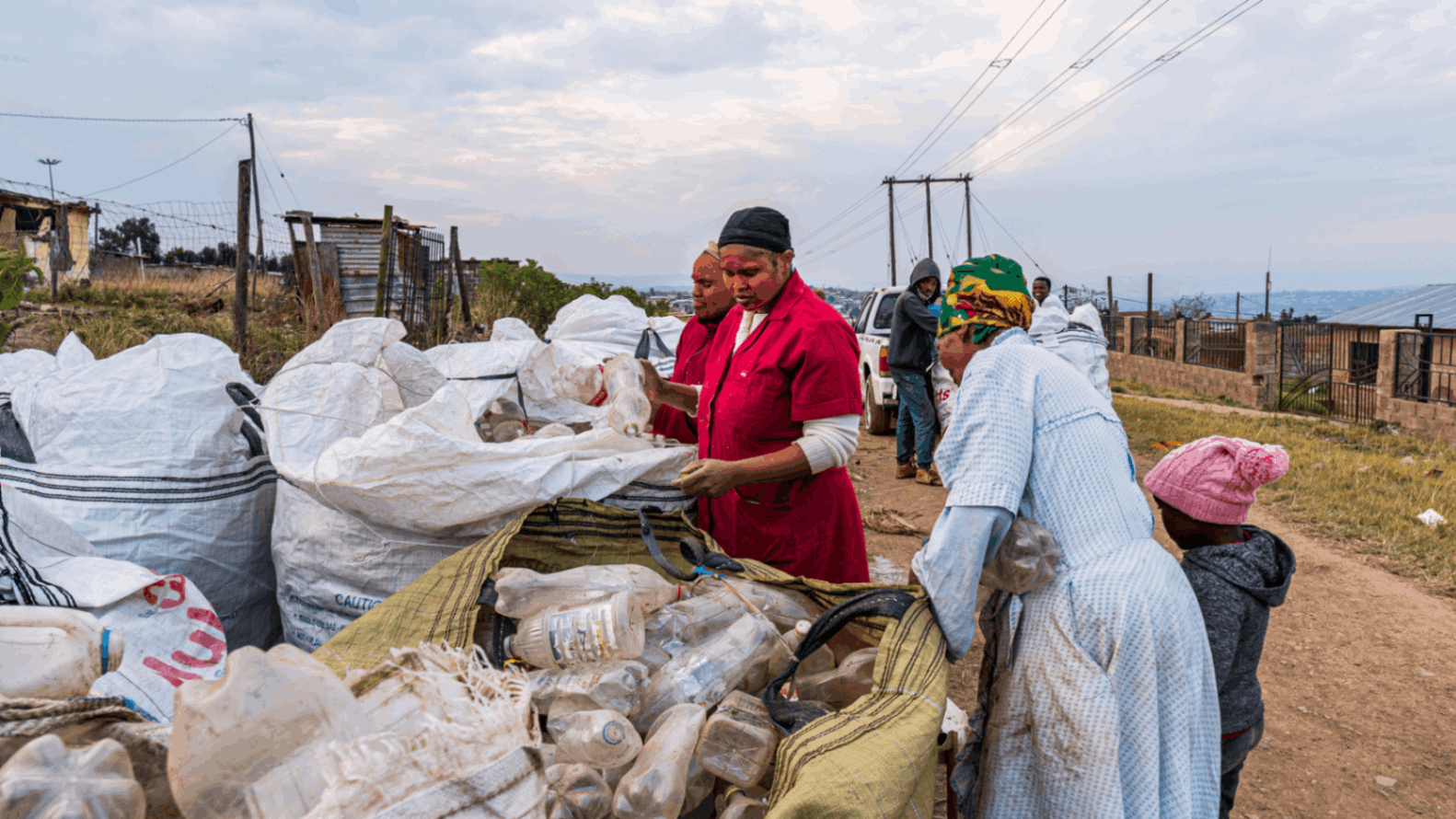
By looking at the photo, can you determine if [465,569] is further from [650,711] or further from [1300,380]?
[1300,380]

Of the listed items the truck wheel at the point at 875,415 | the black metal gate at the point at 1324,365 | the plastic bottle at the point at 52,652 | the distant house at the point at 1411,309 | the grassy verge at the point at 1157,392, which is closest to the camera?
the plastic bottle at the point at 52,652

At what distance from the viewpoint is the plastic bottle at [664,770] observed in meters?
1.29

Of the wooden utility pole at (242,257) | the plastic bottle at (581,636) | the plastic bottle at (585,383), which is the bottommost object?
the plastic bottle at (581,636)

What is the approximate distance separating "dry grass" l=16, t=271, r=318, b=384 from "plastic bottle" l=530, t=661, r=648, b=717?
4275 millimetres

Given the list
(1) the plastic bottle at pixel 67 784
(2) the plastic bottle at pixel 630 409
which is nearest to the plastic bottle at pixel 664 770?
(1) the plastic bottle at pixel 67 784

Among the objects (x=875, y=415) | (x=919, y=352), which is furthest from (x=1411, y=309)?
(x=919, y=352)

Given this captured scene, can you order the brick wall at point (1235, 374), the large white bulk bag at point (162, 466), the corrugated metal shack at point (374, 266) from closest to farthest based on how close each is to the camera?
1. the large white bulk bag at point (162, 466)
2. the corrugated metal shack at point (374, 266)
3. the brick wall at point (1235, 374)

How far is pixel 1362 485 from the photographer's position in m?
7.52

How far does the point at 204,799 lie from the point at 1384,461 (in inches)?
435

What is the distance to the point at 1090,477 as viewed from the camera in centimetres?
169

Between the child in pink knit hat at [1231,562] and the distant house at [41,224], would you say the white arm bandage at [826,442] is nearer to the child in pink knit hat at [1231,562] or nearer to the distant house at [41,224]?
the child in pink knit hat at [1231,562]

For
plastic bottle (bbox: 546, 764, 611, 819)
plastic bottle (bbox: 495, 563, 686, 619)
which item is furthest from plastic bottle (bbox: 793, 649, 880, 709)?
plastic bottle (bbox: 546, 764, 611, 819)

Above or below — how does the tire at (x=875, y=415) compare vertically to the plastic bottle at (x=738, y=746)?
below

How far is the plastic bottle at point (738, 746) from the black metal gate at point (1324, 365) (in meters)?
16.9
